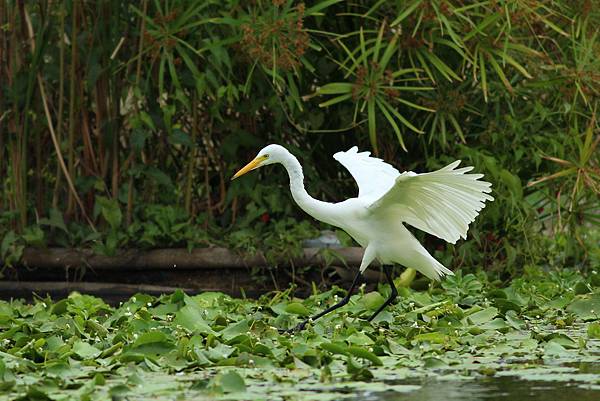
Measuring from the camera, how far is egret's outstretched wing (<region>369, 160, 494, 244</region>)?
5.46 meters

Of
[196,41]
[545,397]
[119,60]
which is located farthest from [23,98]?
[545,397]

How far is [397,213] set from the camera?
612 centimetres

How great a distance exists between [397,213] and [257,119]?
2.83 m

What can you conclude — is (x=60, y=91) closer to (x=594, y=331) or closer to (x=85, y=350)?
(x=85, y=350)

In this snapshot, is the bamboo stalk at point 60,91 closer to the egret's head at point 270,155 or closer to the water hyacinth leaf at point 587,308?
the egret's head at point 270,155

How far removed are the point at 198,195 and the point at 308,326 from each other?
316 cm

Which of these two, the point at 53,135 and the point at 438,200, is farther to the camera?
the point at 53,135

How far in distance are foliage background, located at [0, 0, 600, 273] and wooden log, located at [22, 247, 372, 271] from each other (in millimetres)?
82

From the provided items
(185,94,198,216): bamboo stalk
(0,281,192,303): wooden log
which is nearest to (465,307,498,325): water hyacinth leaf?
(0,281,192,303): wooden log

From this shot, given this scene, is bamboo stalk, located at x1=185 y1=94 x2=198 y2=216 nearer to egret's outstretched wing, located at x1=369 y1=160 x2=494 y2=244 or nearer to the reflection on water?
egret's outstretched wing, located at x1=369 y1=160 x2=494 y2=244

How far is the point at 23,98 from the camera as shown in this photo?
330 inches

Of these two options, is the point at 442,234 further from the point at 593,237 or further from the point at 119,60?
the point at 593,237

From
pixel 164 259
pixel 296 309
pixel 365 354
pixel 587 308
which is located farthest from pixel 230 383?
pixel 164 259

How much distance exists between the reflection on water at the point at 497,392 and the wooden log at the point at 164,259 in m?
3.70
